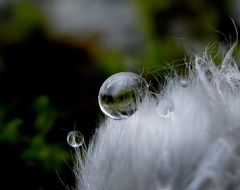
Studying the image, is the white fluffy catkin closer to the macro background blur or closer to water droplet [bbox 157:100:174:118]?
water droplet [bbox 157:100:174:118]

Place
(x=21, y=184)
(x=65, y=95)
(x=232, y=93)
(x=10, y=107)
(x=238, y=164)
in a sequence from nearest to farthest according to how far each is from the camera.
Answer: (x=238, y=164) → (x=232, y=93) → (x=21, y=184) → (x=10, y=107) → (x=65, y=95)

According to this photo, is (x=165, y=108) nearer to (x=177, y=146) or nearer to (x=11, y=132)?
(x=177, y=146)

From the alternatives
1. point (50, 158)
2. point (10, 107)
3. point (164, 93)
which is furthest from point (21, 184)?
point (164, 93)

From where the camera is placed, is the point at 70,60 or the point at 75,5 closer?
the point at 70,60

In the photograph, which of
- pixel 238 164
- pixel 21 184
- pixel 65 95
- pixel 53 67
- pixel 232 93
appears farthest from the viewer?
pixel 53 67

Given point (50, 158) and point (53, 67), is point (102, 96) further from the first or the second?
point (53, 67)

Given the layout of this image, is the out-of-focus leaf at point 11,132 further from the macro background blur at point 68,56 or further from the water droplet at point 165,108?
the water droplet at point 165,108
